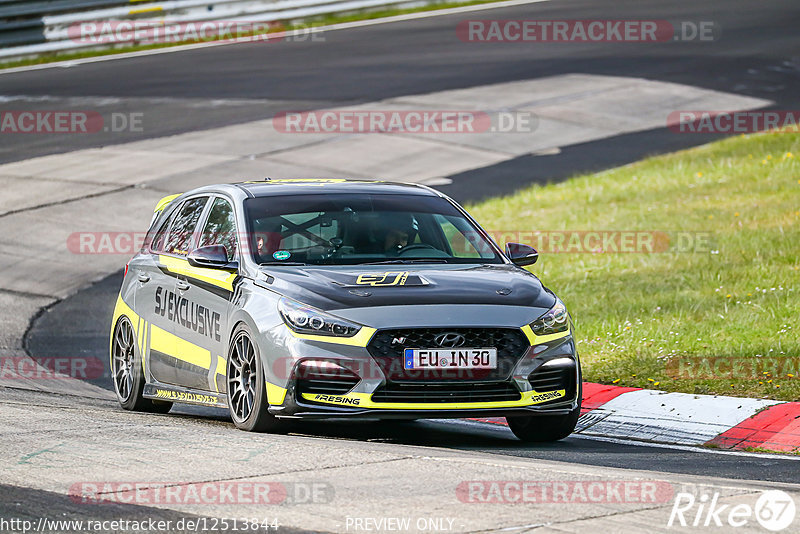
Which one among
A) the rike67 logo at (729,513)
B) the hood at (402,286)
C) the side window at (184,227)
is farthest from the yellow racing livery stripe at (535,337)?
the side window at (184,227)

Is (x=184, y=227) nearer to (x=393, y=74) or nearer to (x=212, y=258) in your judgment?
(x=212, y=258)

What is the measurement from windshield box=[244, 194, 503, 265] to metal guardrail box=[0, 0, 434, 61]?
24719 mm

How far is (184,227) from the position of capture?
33.0ft

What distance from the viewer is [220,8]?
115ft

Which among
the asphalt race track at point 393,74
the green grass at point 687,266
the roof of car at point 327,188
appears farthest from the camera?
the asphalt race track at point 393,74

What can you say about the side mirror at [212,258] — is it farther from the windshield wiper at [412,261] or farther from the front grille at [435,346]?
the front grille at [435,346]

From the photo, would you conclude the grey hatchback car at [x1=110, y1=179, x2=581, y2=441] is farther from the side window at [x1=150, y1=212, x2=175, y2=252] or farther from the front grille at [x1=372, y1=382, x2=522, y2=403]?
the side window at [x1=150, y1=212, x2=175, y2=252]

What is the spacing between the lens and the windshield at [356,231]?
29.4 feet

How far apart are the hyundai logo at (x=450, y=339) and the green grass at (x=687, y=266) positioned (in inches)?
115

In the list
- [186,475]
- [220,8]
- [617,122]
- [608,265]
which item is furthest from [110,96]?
[186,475]

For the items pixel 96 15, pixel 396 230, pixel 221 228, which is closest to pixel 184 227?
pixel 221 228

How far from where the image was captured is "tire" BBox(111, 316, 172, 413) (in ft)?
33.0

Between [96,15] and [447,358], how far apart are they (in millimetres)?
27477

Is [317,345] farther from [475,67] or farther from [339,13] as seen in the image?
[339,13]
